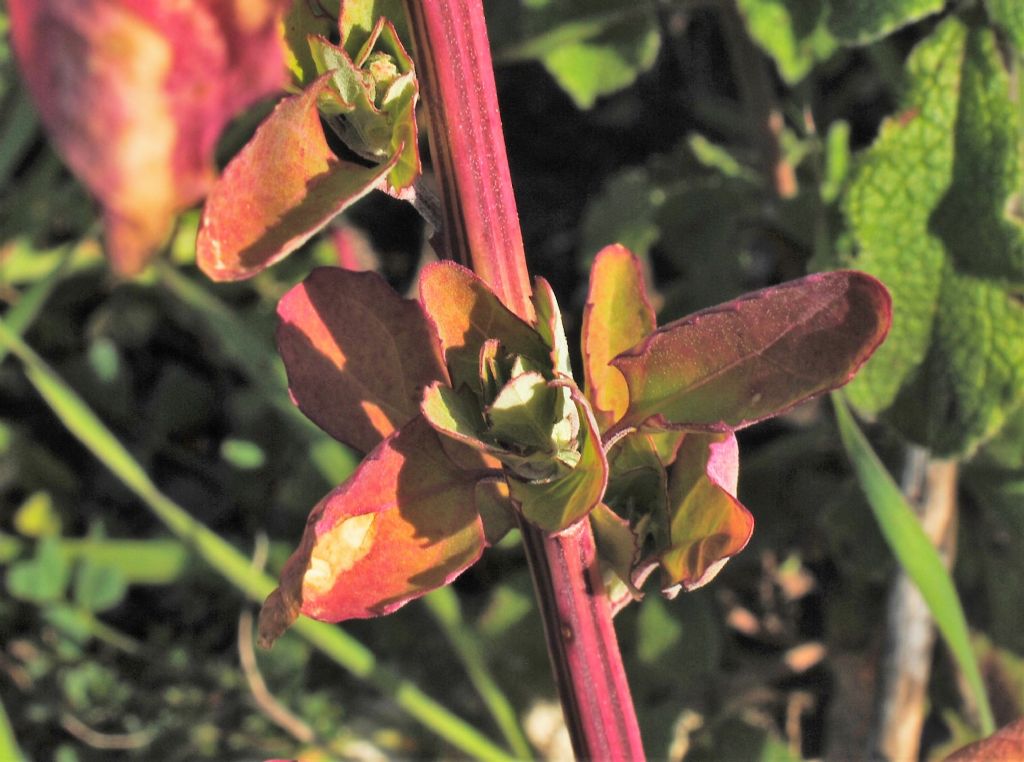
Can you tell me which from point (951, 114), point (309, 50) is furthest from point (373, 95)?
point (951, 114)

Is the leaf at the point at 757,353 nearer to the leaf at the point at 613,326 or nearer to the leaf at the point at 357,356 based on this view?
the leaf at the point at 613,326

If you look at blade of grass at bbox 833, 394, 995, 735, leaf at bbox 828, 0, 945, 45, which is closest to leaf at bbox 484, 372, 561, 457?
blade of grass at bbox 833, 394, 995, 735

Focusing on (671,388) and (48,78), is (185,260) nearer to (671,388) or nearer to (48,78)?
(671,388)

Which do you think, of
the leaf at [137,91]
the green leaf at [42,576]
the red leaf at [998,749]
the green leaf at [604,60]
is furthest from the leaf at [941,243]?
the green leaf at [42,576]

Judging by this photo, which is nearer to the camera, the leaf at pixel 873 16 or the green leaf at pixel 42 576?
the leaf at pixel 873 16

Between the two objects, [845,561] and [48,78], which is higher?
[48,78]
